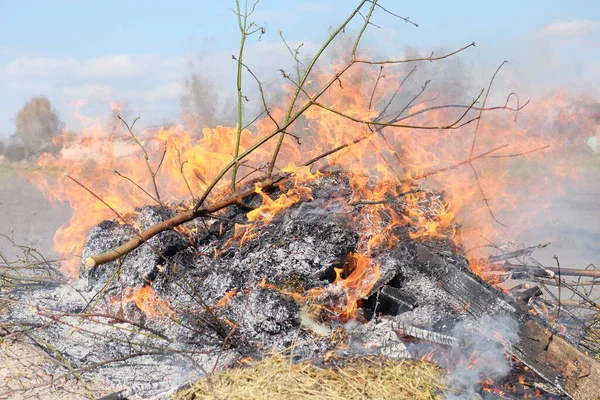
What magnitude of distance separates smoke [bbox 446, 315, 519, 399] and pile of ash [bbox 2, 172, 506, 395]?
13 centimetres

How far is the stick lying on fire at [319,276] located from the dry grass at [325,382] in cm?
8

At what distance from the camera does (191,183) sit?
5.87 metres

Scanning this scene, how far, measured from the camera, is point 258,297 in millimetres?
4117

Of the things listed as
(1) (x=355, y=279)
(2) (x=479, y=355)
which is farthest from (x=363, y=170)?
(2) (x=479, y=355)

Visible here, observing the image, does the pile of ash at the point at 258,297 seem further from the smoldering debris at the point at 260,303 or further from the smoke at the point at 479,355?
the smoke at the point at 479,355

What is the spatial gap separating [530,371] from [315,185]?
8.13 ft

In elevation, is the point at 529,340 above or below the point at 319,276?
below

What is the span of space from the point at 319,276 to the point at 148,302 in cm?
164

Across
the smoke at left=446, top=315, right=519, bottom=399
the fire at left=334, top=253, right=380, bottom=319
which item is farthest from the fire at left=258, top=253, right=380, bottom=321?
the smoke at left=446, top=315, right=519, bottom=399

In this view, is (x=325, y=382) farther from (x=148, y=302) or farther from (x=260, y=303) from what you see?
(x=148, y=302)

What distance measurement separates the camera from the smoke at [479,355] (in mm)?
3367

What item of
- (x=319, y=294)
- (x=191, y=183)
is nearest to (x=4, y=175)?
(x=191, y=183)

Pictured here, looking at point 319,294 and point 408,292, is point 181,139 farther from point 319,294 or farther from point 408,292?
point 408,292

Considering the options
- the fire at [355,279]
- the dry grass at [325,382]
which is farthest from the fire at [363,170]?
the dry grass at [325,382]
